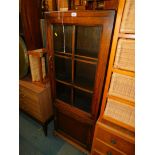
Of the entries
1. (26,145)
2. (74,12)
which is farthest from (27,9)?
(26,145)

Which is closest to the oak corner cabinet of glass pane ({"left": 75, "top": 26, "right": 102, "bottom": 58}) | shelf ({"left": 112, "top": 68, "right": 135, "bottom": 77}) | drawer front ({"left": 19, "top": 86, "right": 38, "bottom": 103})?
glass pane ({"left": 75, "top": 26, "right": 102, "bottom": 58})

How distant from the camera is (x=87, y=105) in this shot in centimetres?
132

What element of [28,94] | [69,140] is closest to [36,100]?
[28,94]

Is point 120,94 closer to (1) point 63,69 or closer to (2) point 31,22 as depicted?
(1) point 63,69

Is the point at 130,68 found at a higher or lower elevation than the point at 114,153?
higher

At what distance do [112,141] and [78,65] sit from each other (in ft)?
2.33

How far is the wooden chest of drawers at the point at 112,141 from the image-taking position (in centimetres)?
97

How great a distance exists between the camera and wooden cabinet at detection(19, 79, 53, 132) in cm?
152

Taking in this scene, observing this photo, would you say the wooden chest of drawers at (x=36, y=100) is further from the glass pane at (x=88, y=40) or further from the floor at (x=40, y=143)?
the glass pane at (x=88, y=40)

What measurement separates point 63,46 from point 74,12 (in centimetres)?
34

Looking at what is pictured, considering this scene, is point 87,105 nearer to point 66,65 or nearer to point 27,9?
point 66,65

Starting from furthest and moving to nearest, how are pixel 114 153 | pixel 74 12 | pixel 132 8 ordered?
pixel 114 153 → pixel 74 12 → pixel 132 8

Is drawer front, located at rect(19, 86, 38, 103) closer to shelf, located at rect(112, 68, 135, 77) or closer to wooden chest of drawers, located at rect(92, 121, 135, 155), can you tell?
wooden chest of drawers, located at rect(92, 121, 135, 155)
